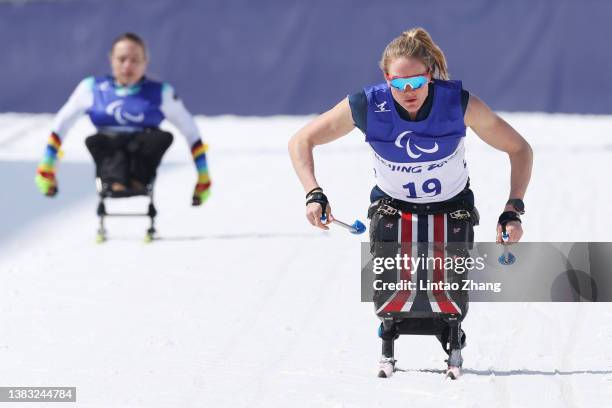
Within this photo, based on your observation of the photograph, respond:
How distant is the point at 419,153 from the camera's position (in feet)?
17.5

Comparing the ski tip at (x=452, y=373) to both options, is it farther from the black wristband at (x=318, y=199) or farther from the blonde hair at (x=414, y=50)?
the blonde hair at (x=414, y=50)

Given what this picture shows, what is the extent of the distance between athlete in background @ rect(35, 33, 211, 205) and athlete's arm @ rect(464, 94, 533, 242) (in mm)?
4190

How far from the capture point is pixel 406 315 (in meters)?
5.50

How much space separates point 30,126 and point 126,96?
28.1 feet


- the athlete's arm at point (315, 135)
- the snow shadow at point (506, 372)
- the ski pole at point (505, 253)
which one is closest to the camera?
the ski pole at point (505, 253)

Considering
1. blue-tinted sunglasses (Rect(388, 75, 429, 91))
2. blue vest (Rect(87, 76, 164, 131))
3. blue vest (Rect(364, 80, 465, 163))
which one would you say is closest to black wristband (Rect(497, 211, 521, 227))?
blue vest (Rect(364, 80, 465, 163))

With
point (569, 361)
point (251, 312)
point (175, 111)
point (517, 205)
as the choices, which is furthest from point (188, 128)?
point (517, 205)

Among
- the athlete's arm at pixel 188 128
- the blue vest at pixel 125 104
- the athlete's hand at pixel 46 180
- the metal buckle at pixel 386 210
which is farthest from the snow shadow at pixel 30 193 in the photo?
the metal buckle at pixel 386 210

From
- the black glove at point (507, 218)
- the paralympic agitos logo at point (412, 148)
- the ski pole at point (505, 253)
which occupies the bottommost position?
the ski pole at point (505, 253)

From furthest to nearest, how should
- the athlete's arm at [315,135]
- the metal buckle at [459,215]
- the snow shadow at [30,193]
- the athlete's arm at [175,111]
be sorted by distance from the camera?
the snow shadow at [30,193], the athlete's arm at [175,111], the metal buckle at [459,215], the athlete's arm at [315,135]

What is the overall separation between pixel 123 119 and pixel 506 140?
4.36 meters

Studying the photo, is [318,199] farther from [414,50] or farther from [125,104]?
[125,104]

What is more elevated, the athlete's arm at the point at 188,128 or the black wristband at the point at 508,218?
the athlete's arm at the point at 188,128

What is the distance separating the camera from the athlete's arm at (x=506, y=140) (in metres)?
5.29
